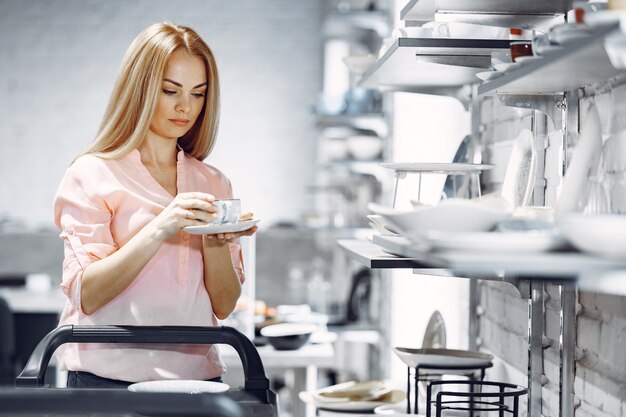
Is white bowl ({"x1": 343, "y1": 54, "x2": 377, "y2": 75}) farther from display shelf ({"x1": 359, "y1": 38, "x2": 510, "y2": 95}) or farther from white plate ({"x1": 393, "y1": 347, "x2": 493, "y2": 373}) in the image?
white plate ({"x1": 393, "y1": 347, "x2": 493, "y2": 373})

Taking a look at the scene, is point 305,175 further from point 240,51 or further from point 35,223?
point 35,223

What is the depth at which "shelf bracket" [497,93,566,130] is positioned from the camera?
1.91 m

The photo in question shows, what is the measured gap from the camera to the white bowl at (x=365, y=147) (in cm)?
493

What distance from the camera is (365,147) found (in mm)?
4934

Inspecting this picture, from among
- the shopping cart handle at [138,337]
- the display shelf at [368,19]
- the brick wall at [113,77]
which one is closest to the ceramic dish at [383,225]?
the shopping cart handle at [138,337]

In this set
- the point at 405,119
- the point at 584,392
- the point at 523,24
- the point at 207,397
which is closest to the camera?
the point at 207,397

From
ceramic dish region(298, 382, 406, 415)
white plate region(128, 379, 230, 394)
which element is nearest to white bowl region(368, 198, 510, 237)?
white plate region(128, 379, 230, 394)

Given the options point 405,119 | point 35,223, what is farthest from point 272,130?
point 405,119

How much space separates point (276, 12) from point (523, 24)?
5.94m

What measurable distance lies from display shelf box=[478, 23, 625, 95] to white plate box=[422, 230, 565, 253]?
0.83ft

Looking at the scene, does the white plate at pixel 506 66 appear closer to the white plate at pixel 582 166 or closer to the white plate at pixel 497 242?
the white plate at pixel 582 166

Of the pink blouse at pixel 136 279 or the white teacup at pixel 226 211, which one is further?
the pink blouse at pixel 136 279

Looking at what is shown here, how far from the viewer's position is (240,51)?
25.7 feet

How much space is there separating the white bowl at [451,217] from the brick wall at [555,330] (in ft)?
1.32
